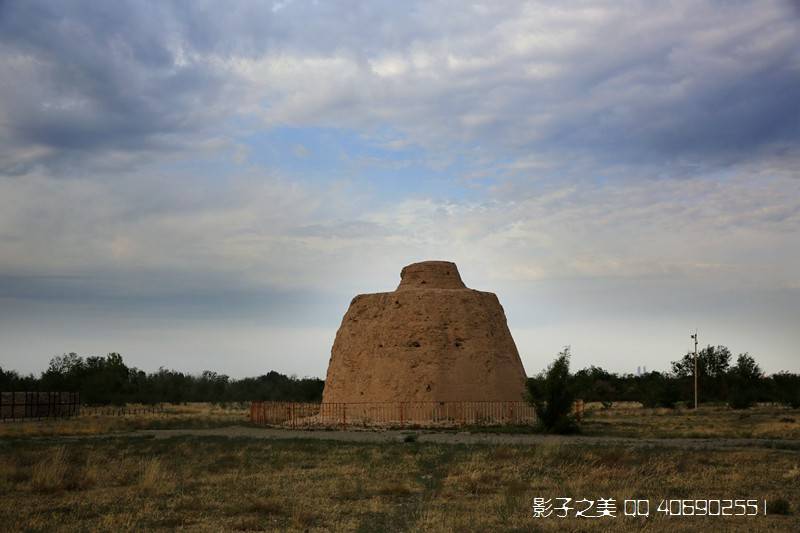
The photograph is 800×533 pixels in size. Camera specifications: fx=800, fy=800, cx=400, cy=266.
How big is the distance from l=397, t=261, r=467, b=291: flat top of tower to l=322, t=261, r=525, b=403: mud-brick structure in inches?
6.8

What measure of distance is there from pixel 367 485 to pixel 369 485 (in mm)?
32

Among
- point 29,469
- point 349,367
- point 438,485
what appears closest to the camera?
point 438,485

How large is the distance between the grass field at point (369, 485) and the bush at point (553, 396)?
7.48 meters

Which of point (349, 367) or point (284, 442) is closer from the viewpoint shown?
point (284, 442)

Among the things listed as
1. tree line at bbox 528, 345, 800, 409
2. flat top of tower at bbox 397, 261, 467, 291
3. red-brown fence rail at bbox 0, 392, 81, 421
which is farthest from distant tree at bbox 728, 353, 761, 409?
red-brown fence rail at bbox 0, 392, 81, 421

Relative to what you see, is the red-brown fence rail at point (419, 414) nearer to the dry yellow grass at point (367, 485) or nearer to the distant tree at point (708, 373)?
the dry yellow grass at point (367, 485)

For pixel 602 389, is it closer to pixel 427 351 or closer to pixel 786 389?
pixel 786 389

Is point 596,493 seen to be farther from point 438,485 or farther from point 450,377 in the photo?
point 450,377

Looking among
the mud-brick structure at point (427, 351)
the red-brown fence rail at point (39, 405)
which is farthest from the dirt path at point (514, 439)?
the red-brown fence rail at point (39, 405)

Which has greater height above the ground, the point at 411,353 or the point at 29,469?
the point at 411,353

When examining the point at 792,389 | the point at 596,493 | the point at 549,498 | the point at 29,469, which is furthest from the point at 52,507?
the point at 792,389

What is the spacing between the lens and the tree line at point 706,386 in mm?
48344

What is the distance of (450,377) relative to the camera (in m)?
27.5

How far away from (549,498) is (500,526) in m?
2.11
